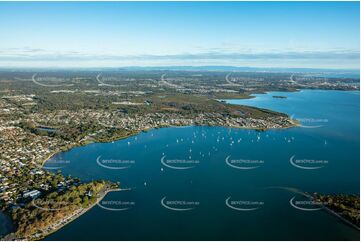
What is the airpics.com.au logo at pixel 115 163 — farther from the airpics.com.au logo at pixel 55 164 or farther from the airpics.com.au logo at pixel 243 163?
the airpics.com.au logo at pixel 243 163

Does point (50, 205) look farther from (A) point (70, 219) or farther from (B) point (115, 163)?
(B) point (115, 163)

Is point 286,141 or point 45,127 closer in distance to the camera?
point 286,141

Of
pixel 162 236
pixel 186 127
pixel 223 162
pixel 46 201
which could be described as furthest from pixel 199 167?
pixel 186 127

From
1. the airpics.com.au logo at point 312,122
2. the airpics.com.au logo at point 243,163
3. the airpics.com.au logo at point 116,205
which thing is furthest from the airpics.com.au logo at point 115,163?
the airpics.com.au logo at point 312,122

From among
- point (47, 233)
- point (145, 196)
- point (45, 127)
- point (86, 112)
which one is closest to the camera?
point (47, 233)

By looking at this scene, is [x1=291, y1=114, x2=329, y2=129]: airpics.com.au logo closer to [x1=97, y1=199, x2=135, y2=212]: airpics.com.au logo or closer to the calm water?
the calm water

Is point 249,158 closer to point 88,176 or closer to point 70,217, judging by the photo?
point 88,176

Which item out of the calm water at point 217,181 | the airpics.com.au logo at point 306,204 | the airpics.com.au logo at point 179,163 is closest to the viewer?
the calm water at point 217,181
